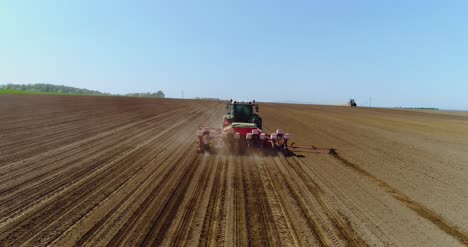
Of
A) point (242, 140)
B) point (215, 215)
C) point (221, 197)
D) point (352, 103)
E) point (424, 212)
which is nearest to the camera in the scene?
point (215, 215)

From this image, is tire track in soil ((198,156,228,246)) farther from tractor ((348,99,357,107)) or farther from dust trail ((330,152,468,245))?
tractor ((348,99,357,107))

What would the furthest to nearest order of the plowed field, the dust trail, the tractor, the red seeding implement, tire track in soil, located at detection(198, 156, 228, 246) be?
the tractor, the red seeding implement, the dust trail, the plowed field, tire track in soil, located at detection(198, 156, 228, 246)

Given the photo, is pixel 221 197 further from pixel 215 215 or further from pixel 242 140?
pixel 242 140

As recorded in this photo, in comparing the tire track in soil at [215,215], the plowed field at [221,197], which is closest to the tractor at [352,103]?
the plowed field at [221,197]

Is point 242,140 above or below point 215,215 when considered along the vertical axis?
above

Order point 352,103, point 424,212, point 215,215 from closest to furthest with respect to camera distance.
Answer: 1. point 215,215
2. point 424,212
3. point 352,103

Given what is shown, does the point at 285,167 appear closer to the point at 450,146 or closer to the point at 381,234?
the point at 381,234

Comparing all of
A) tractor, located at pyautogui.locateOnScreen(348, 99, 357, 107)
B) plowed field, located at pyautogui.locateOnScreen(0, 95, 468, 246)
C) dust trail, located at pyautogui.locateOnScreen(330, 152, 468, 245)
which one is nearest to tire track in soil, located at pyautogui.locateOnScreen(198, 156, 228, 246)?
plowed field, located at pyautogui.locateOnScreen(0, 95, 468, 246)

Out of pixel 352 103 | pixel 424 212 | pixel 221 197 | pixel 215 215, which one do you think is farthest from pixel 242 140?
pixel 352 103

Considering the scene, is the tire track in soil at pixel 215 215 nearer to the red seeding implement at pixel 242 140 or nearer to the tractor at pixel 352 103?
the red seeding implement at pixel 242 140

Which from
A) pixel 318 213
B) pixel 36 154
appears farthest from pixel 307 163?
pixel 36 154

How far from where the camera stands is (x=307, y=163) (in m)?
10.7

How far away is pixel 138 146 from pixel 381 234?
9.98 metres

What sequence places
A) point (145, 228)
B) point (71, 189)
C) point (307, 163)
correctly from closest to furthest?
point (145, 228) → point (71, 189) → point (307, 163)
